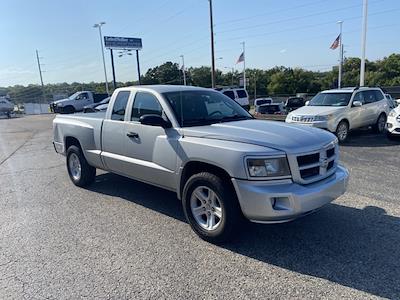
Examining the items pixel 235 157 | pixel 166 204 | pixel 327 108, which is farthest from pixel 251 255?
pixel 327 108

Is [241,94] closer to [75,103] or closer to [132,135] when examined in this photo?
[75,103]

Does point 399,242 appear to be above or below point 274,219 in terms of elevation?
below

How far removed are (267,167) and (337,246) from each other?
1248 millimetres

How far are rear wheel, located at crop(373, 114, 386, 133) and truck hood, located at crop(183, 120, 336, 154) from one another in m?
9.37

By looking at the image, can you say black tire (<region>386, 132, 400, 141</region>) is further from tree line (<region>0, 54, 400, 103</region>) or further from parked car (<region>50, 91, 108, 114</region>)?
tree line (<region>0, 54, 400, 103</region>)

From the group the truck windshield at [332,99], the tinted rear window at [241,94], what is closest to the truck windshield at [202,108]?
the truck windshield at [332,99]

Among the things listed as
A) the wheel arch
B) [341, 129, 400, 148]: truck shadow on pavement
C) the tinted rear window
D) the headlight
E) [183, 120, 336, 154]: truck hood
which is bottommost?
[341, 129, 400, 148]: truck shadow on pavement

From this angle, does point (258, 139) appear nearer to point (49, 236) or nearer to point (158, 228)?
point (158, 228)

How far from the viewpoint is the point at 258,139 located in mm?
3893

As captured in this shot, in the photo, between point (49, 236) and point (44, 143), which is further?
point (44, 143)

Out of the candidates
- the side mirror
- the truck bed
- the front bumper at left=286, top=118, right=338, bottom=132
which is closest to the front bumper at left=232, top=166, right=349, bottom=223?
the side mirror

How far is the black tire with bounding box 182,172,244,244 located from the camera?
12.7 feet

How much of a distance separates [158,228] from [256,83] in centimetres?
9167

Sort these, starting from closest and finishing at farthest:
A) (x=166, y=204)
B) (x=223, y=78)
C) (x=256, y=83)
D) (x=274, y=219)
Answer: (x=274, y=219)
(x=166, y=204)
(x=256, y=83)
(x=223, y=78)
